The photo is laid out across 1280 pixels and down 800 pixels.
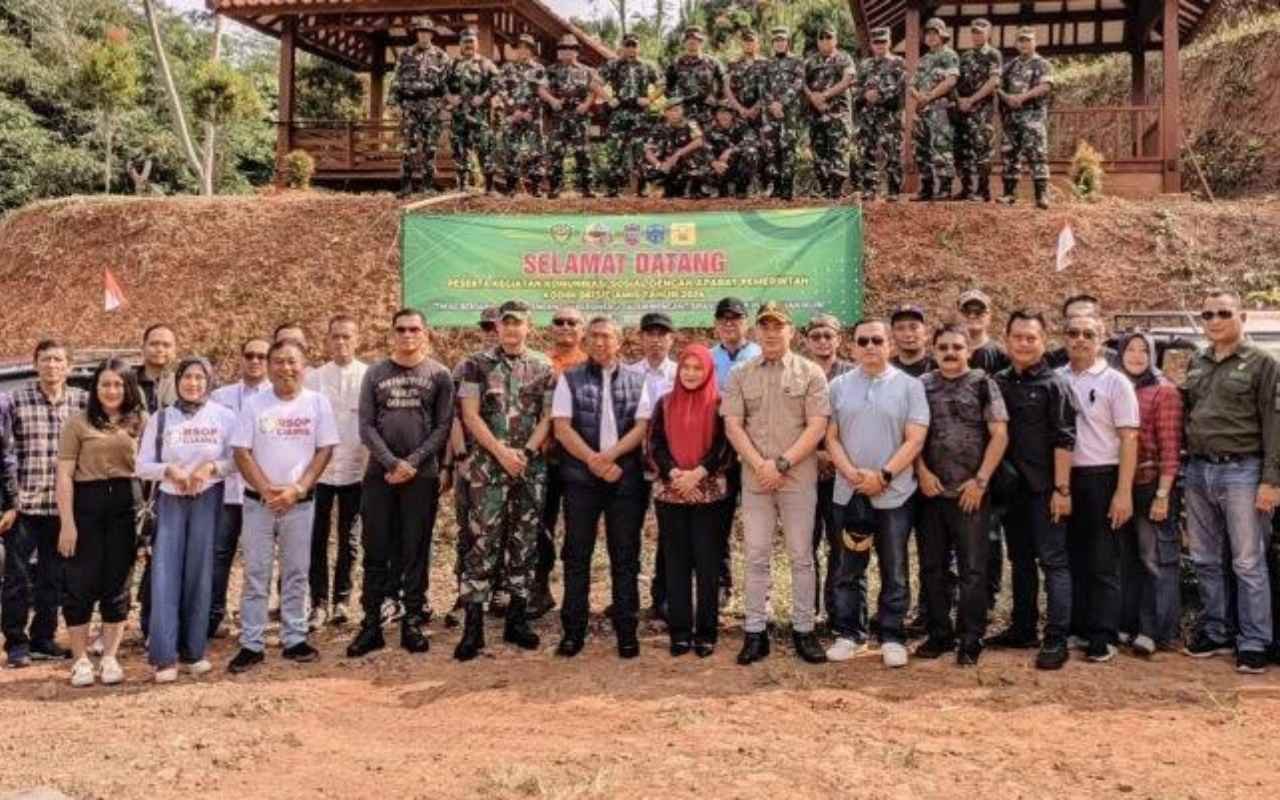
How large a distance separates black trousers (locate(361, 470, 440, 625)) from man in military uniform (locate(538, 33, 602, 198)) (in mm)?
6404

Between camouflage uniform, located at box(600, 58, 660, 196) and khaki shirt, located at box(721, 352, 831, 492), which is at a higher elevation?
camouflage uniform, located at box(600, 58, 660, 196)

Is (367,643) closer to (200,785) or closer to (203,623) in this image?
(203,623)

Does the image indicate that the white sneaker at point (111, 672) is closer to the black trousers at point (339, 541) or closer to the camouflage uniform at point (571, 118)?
the black trousers at point (339, 541)

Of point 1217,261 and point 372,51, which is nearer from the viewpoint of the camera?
point 1217,261

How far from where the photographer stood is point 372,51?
1956cm

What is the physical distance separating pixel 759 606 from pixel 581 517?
105 cm

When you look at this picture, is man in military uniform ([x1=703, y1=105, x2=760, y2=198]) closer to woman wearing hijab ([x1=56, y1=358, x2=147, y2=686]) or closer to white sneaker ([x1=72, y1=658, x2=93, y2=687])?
woman wearing hijab ([x1=56, y1=358, x2=147, y2=686])

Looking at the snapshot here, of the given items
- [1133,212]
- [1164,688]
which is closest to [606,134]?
[1133,212]

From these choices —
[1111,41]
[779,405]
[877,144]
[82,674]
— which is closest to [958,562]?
[779,405]

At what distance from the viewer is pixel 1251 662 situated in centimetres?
532

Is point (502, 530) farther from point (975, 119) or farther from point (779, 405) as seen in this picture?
point (975, 119)

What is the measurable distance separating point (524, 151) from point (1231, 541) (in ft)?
27.1

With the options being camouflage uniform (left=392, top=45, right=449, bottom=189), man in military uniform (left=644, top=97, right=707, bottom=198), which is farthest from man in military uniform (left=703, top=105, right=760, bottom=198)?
camouflage uniform (left=392, top=45, right=449, bottom=189)

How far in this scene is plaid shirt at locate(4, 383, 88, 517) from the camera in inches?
229
